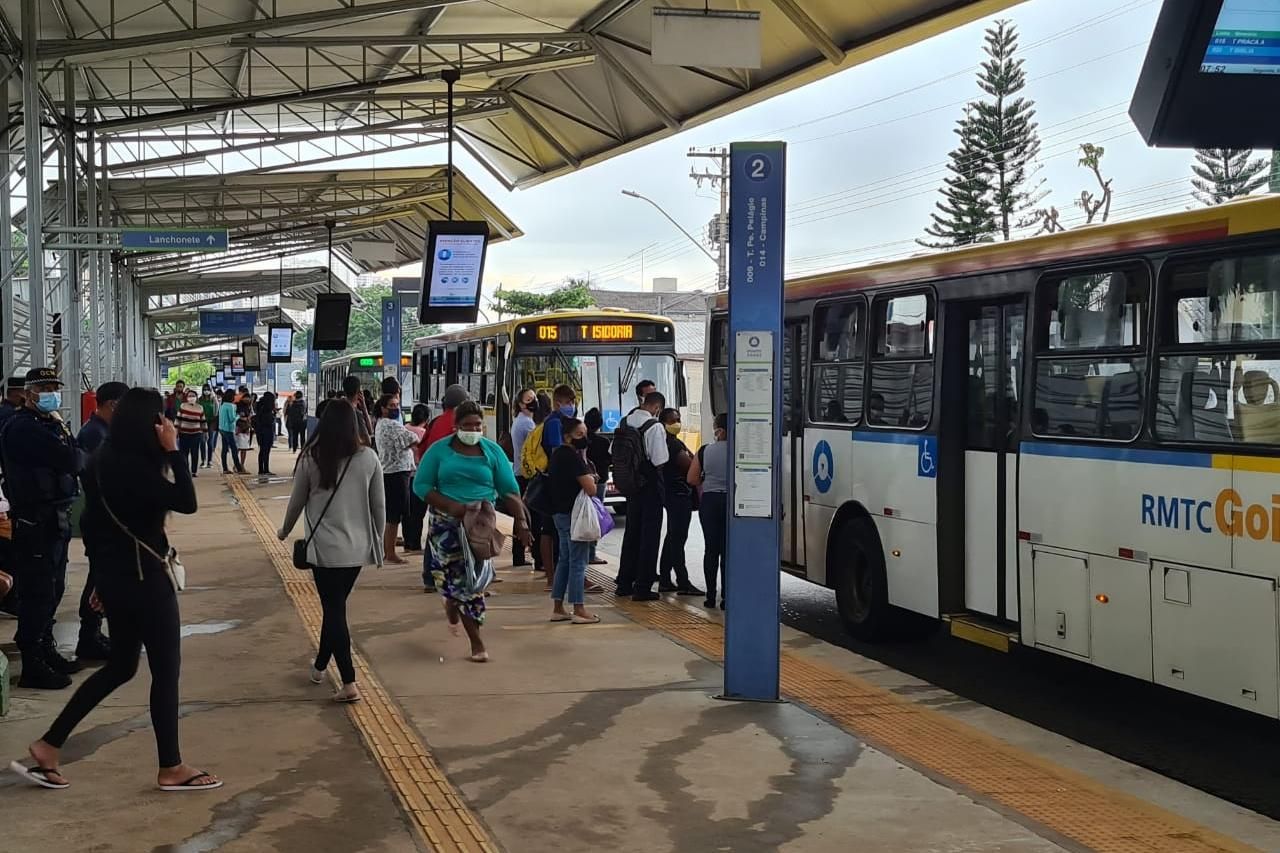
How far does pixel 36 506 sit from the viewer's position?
27.9ft

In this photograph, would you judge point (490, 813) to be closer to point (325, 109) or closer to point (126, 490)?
point (126, 490)

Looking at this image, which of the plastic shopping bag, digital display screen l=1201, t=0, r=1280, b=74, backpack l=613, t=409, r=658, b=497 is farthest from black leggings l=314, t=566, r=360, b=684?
digital display screen l=1201, t=0, r=1280, b=74

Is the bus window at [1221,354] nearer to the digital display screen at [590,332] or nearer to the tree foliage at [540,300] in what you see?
→ the digital display screen at [590,332]

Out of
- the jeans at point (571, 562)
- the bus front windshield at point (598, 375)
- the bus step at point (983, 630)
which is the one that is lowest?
the bus step at point (983, 630)

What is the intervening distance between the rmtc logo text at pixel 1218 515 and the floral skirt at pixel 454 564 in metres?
4.31

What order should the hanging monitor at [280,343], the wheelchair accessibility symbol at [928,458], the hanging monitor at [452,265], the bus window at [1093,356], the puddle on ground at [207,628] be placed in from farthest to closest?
the hanging monitor at [280,343], the hanging monitor at [452,265], the puddle on ground at [207,628], the wheelchair accessibility symbol at [928,458], the bus window at [1093,356]

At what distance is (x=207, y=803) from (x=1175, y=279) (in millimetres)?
5512

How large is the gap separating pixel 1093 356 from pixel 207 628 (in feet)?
22.2

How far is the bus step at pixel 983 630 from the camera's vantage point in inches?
348

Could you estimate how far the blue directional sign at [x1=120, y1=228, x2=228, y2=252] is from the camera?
60.9 feet

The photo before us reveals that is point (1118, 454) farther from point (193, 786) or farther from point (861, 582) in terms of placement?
point (193, 786)

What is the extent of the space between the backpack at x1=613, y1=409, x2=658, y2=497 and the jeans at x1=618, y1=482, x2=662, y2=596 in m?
0.11

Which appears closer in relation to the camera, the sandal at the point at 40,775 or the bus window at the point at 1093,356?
the sandal at the point at 40,775

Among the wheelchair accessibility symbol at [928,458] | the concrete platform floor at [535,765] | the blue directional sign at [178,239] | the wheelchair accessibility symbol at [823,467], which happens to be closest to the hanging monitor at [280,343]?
the blue directional sign at [178,239]
